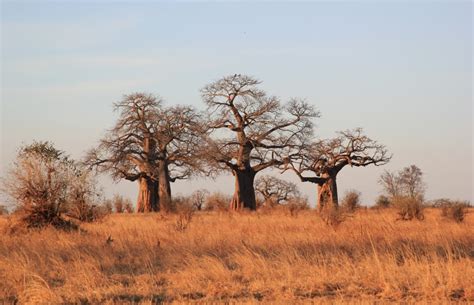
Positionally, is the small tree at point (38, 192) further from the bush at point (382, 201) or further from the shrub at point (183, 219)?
the bush at point (382, 201)

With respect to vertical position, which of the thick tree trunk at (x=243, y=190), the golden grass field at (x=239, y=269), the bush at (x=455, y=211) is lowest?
the golden grass field at (x=239, y=269)

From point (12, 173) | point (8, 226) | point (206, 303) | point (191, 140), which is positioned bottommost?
point (206, 303)

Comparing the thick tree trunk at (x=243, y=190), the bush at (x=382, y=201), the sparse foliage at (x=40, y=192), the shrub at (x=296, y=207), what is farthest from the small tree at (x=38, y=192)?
the bush at (x=382, y=201)

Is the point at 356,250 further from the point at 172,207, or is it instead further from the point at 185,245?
the point at 172,207

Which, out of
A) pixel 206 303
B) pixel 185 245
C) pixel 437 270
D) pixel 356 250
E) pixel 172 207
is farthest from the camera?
pixel 172 207

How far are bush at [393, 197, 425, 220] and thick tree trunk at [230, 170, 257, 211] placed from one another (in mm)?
12035

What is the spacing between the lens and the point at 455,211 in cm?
2034

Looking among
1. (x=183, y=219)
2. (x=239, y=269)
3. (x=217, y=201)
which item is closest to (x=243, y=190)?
(x=217, y=201)

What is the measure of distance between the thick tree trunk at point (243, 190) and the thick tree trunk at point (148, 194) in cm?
491

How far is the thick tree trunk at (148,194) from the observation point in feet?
115

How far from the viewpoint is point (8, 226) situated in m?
14.3

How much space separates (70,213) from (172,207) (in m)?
9.29

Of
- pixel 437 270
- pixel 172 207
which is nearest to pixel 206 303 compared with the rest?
pixel 437 270

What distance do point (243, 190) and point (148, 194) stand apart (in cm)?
589
